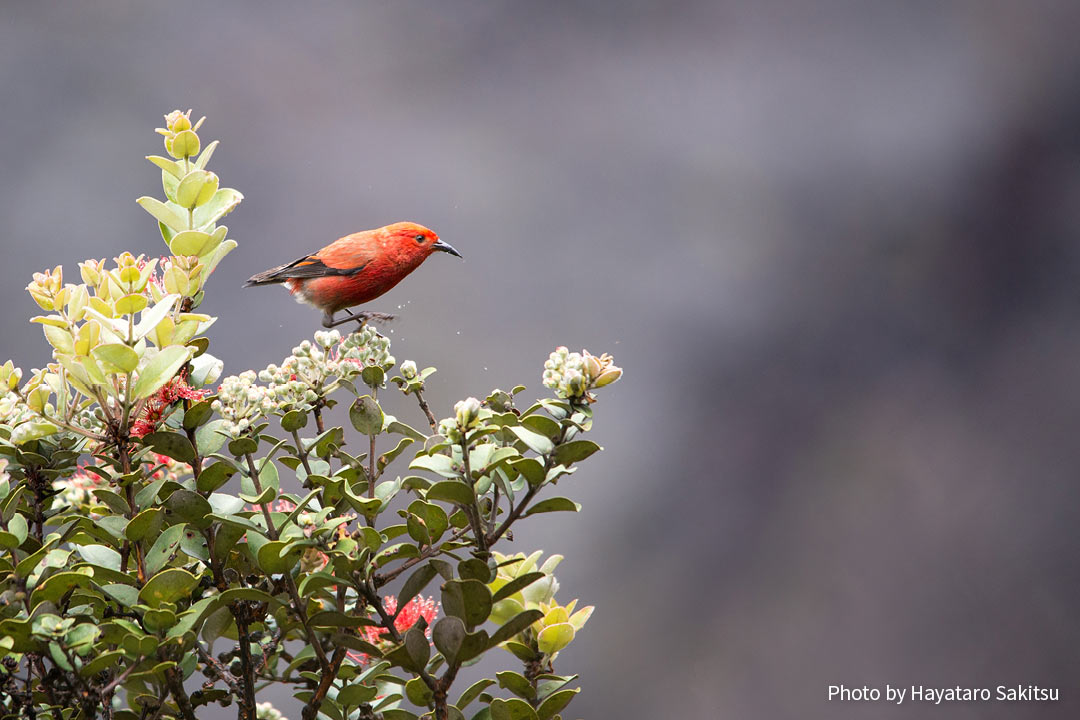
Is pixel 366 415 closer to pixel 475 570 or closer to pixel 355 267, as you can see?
pixel 475 570

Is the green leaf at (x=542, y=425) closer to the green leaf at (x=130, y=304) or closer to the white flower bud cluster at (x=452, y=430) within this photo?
the white flower bud cluster at (x=452, y=430)

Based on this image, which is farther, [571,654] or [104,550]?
[571,654]

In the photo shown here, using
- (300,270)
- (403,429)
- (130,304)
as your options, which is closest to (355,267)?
(300,270)

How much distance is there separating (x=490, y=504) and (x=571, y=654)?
1.49 metres

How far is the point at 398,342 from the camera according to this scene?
1.81m

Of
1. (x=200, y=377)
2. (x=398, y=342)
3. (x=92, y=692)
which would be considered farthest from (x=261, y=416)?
(x=398, y=342)

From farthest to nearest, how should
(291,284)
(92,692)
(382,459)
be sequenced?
(291,284) < (382,459) < (92,692)

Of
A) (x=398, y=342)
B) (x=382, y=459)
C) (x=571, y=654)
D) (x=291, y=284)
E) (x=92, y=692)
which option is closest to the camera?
(x=92, y=692)

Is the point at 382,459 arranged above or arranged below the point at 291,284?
below

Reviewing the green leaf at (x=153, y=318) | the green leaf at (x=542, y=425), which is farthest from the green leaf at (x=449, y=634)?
the green leaf at (x=153, y=318)

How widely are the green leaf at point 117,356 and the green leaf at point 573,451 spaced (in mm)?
229

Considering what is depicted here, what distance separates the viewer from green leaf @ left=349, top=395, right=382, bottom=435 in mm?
580

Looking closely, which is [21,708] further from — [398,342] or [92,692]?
[398,342]

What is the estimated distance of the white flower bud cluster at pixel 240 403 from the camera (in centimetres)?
53
